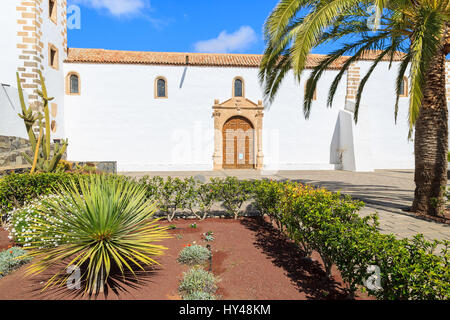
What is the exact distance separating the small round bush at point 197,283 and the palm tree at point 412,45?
3512mm

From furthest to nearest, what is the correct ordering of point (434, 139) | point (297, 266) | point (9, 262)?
point (434, 139), point (297, 266), point (9, 262)

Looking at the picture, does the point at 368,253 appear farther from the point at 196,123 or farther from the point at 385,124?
the point at 385,124

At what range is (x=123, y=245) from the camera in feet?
7.79

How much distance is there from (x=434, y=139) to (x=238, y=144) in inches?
441

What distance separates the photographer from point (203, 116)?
15.0 meters

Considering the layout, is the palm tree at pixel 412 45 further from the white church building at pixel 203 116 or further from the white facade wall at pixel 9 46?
the white facade wall at pixel 9 46

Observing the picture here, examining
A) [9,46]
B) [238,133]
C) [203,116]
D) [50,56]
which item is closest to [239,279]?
[203,116]

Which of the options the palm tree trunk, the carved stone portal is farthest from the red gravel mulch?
the carved stone portal

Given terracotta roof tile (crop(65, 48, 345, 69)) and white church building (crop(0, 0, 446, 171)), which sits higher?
terracotta roof tile (crop(65, 48, 345, 69))

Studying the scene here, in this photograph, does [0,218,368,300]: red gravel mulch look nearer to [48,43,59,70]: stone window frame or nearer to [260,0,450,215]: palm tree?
[260,0,450,215]: palm tree

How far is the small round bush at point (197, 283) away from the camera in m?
2.38

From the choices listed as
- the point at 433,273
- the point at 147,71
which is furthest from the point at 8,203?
the point at 147,71

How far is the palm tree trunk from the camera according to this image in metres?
4.92

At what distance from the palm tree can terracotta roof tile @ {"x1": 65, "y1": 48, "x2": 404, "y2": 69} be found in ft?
32.1
